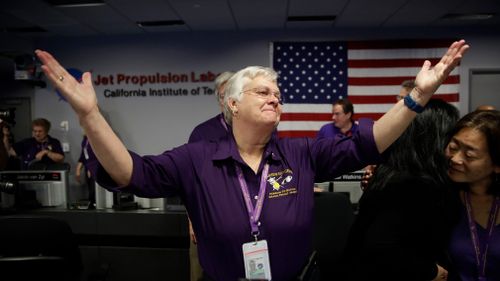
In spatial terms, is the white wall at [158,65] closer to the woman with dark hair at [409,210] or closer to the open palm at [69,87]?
the woman with dark hair at [409,210]

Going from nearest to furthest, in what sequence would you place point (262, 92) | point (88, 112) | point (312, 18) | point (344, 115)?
point (88, 112)
point (262, 92)
point (344, 115)
point (312, 18)

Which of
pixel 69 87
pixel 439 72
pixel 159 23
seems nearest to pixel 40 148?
pixel 159 23

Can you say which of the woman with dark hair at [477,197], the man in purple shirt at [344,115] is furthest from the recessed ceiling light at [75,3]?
the woman with dark hair at [477,197]

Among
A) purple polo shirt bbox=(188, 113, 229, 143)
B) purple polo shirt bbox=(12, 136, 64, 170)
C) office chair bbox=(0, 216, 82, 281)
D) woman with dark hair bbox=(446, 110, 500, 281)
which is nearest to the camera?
woman with dark hair bbox=(446, 110, 500, 281)

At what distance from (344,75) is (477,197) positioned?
14.8ft

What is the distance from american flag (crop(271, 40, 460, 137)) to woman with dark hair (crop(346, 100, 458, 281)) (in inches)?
168

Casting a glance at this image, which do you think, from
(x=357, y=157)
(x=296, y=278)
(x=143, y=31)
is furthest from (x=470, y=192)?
(x=143, y=31)

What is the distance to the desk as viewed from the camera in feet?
8.75

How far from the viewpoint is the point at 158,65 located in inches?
232

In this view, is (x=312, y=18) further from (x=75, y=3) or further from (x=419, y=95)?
(x=419, y=95)

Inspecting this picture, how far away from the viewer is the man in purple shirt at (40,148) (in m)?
5.07

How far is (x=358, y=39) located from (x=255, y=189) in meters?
4.98

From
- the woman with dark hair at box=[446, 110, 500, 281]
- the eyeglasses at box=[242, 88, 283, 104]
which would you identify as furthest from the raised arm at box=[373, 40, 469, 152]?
the eyeglasses at box=[242, 88, 283, 104]

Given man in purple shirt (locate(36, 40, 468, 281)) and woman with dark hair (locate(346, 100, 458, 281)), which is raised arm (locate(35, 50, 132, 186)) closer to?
man in purple shirt (locate(36, 40, 468, 281))
